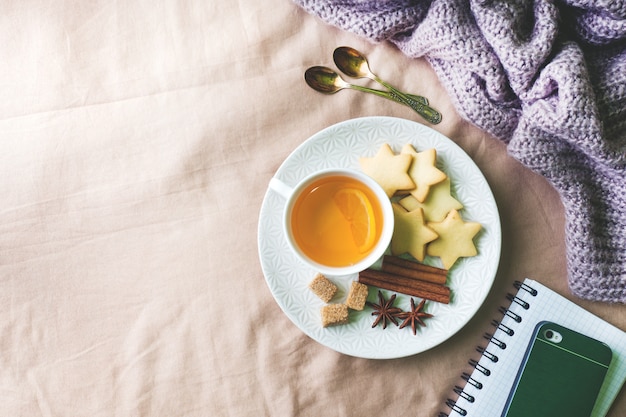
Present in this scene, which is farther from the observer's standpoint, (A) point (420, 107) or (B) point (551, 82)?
(A) point (420, 107)

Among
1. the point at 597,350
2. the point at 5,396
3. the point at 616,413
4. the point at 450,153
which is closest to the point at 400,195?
the point at 450,153

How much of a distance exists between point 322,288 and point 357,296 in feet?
0.22

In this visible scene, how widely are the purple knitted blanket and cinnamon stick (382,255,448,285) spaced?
0.26m

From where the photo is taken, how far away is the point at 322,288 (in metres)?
1.00

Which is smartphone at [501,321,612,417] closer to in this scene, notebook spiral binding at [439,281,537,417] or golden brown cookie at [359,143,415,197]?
→ notebook spiral binding at [439,281,537,417]

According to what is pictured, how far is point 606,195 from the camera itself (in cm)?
104

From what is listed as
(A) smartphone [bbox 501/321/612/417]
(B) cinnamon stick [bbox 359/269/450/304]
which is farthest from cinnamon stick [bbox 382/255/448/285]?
(A) smartphone [bbox 501/321/612/417]

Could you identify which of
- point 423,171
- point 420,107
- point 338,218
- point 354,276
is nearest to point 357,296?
point 354,276

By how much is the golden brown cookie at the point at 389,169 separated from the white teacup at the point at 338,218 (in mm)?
45

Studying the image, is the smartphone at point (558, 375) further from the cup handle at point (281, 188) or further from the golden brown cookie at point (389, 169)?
the cup handle at point (281, 188)

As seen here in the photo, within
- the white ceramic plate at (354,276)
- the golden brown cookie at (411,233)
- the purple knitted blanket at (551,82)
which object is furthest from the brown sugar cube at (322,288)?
the purple knitted blanket at (551,82)

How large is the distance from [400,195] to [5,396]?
87 cm

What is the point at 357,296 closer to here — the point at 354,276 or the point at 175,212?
the point at 354,276

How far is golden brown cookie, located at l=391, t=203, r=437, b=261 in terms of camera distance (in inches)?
39.1
